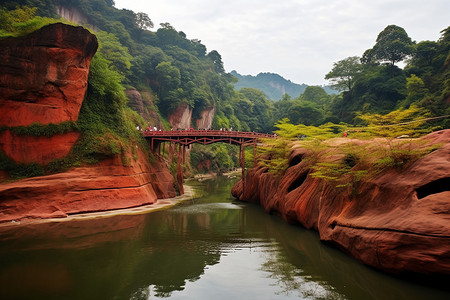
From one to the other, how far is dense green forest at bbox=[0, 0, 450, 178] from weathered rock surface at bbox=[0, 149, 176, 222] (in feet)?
6.34

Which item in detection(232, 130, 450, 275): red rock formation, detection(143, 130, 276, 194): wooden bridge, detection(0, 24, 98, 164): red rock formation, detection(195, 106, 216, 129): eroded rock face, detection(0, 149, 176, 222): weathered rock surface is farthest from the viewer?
detection(195, 106, 216, 129): eroded rock face

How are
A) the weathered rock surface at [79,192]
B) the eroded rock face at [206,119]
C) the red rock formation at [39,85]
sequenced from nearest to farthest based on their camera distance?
the weathered rock surface at [79,192] < the red rock formation at [39,85] < the eroded rock face at [206,119]

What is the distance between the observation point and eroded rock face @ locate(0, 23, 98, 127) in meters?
18.8

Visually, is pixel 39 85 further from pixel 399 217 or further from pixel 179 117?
pixel 179 117

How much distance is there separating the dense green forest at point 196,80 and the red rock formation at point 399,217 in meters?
4.41

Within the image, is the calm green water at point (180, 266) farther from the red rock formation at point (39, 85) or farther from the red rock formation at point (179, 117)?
the red rock formation at point (179, 117)

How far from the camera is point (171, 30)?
79500mm

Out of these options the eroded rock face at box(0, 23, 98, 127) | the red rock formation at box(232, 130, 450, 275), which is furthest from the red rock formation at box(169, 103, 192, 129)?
the red rock formation at box(232, 130, 450, 275)

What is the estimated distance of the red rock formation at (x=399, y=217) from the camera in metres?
7.00

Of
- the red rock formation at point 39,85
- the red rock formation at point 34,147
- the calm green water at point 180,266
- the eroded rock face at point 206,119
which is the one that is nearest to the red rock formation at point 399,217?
the calm green water at point 180,266

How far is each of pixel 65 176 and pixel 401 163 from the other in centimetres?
1898

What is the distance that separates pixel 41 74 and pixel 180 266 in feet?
57.9

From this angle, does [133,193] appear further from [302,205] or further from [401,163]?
[401,163]

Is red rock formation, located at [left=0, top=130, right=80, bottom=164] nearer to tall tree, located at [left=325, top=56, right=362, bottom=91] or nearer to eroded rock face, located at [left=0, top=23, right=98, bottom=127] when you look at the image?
eroded rock face, located at [left=0, top=23, right=98, bottom=127]
